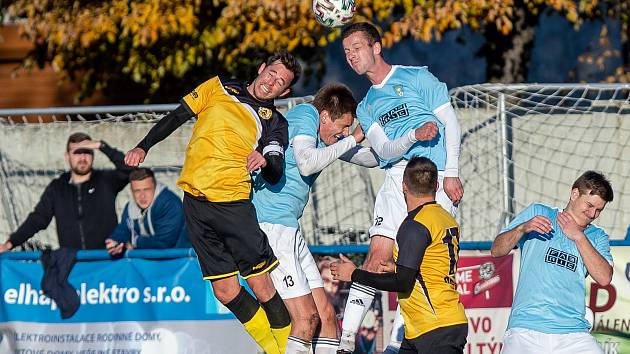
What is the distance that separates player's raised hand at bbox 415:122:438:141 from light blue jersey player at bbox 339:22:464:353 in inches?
Result: 13.4

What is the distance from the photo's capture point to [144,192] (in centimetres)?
1041

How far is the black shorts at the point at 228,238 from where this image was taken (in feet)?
25.8

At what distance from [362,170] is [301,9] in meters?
1.80

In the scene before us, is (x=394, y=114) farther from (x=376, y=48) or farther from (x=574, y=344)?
(x=574, y=344)

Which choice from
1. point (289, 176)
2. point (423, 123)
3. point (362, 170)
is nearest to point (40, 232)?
point (362, 170)

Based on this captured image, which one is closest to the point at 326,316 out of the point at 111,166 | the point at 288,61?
the point at 288,61

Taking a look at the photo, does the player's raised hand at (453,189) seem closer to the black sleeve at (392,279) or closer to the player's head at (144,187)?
the black sleeve at (392,279)

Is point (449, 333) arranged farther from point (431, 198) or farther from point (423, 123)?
point (423, 123)

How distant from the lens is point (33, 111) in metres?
11.0

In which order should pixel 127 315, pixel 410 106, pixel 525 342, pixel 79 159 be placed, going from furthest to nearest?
1. pixel 79 159
2. pixel 127 315
3. pixel 410 106
4. pixel 525 342

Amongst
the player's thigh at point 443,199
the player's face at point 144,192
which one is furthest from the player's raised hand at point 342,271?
the player's face at point 144,192

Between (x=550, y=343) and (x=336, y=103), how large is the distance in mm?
2190

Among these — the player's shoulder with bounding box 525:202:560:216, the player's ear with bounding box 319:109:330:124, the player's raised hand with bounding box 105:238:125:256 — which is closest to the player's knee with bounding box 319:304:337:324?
the player's ear with bounding box 319:109:330:124

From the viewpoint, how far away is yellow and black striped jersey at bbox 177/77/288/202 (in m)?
7.85
